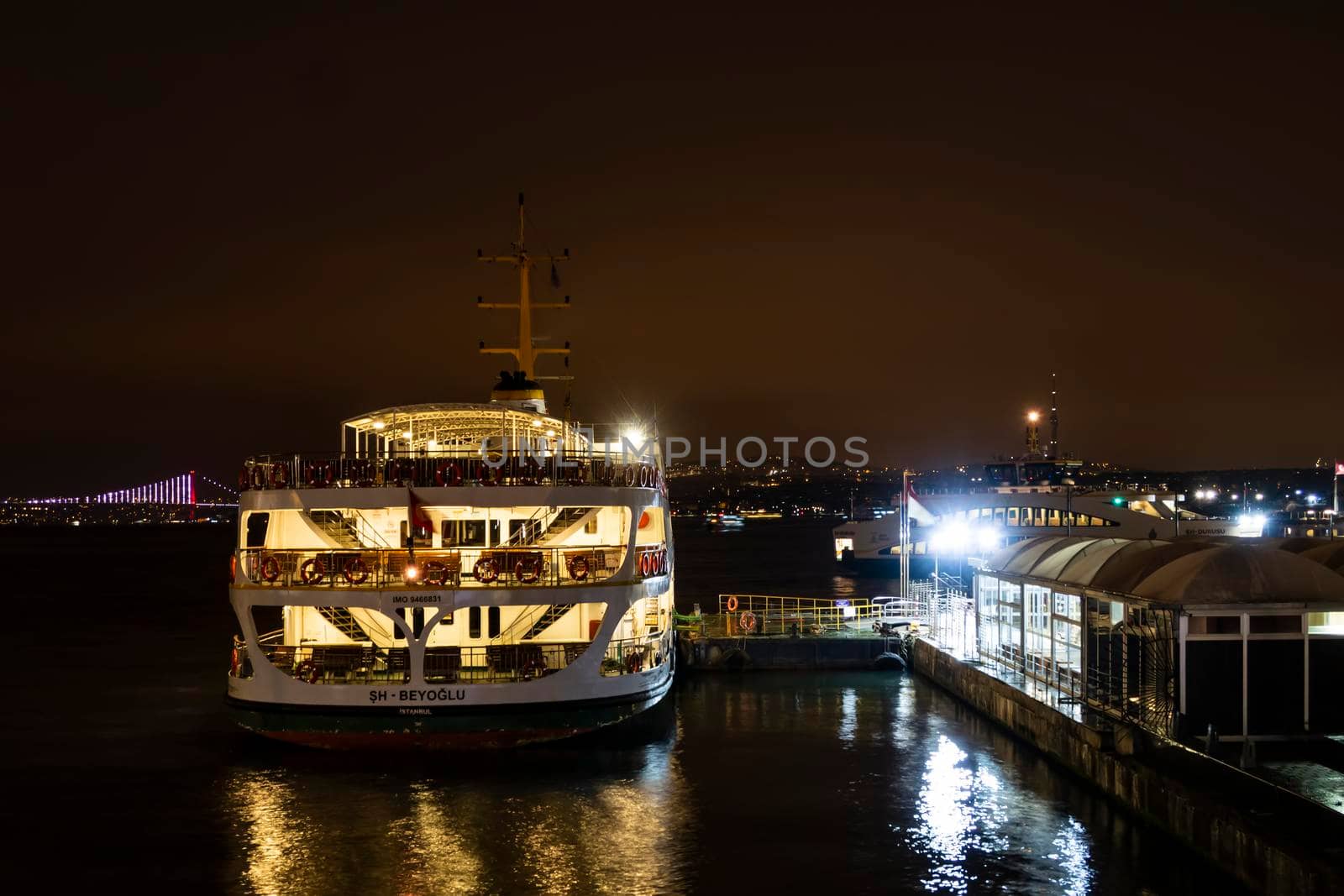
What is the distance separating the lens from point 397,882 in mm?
17875

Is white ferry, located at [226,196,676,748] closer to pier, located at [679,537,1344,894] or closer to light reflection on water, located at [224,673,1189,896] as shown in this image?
light reflection on water, located at [224,673,1189,896]

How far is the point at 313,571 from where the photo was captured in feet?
80.9

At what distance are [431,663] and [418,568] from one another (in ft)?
6.17

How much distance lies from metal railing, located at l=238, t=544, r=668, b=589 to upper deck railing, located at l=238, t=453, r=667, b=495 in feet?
4.42

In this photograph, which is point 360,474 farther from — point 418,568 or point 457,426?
point 457,426

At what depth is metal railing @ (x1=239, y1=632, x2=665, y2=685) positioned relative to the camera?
2412 cm

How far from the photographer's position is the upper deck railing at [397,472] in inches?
1003

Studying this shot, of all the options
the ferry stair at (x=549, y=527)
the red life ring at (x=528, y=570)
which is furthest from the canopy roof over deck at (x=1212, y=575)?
the ferry stair at (x=549, y=527)

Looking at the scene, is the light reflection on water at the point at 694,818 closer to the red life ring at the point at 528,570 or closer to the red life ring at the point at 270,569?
the red life ring at the point at 528,570

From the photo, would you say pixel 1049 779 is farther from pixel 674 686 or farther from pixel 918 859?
pixel 674 686

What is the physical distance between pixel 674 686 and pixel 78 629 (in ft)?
120

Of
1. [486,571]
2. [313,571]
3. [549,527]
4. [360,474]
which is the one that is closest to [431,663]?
[486,571]

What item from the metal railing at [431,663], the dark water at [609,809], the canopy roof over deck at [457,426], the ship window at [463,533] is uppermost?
the canopy roof over deck at [457,426]

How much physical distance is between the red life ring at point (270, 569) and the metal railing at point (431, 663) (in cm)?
137
